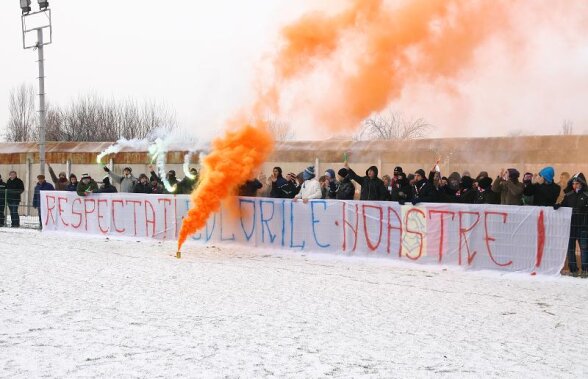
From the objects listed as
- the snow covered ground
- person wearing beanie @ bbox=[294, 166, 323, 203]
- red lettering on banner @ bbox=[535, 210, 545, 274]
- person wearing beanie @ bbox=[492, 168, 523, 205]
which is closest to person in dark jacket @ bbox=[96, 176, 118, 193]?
the snow covered ground

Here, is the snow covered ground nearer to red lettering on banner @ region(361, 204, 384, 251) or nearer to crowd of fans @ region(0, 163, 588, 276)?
red lettering on banner @ region(361, 204, 384, 251)

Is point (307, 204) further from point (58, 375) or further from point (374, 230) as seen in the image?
point (58, 375)

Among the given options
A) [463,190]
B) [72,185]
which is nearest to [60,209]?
[72,185]

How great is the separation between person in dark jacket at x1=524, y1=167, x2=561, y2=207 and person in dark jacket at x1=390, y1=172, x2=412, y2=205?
2.15m

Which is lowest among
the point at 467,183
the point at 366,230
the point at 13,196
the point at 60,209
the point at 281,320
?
the point at 281,320

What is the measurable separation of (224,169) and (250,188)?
1175mm

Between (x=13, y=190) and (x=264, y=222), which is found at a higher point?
(x=13, y=190)

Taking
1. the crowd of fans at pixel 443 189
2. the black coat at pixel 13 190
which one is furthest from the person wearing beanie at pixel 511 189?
the black coat at pixel 13 190

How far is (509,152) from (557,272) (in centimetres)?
910

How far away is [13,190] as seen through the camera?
2194 cm

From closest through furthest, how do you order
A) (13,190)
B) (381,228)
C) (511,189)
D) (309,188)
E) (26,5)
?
(511,189)
(381,228)
(309,188)
(13,190)
(26,5)

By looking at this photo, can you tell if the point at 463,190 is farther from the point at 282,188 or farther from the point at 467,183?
the point at 282,188

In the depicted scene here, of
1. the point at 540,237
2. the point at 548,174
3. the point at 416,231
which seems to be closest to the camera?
the point at 540,237

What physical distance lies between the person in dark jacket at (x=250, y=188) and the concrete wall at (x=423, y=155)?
7112 millimetres
